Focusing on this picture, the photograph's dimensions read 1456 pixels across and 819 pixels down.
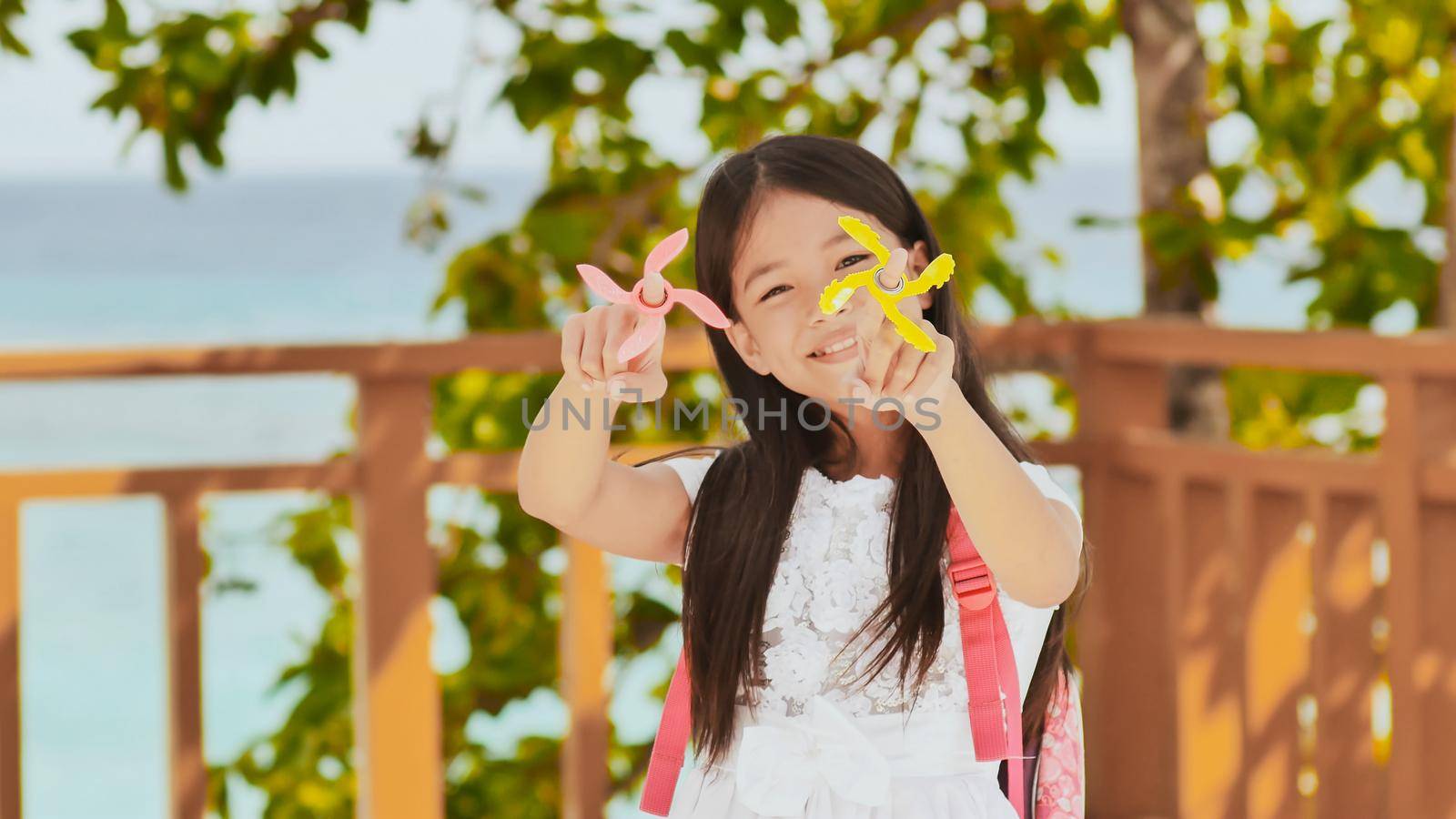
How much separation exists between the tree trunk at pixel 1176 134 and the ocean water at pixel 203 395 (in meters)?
0.31

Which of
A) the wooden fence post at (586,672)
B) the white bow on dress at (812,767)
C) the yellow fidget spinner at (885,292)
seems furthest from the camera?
the wooden fence post at (586,672)

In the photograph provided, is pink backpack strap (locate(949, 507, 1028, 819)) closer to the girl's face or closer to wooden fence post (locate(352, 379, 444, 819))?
the girl's face

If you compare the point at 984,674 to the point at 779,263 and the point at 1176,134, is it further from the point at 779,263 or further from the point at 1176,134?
the point at 1176,134

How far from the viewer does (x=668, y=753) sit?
1377 millimetres

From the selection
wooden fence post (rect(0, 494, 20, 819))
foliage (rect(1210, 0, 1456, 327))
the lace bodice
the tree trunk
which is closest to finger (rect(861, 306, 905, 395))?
the lace bodice

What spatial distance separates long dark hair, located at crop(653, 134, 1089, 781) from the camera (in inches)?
54.1

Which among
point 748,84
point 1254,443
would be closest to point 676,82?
point 748,84

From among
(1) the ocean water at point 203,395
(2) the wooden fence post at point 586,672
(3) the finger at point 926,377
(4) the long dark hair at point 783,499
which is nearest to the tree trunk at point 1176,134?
(1) the ocean water at point 203,395

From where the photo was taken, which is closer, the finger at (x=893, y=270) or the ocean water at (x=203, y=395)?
the finger at (x=893, y=270)

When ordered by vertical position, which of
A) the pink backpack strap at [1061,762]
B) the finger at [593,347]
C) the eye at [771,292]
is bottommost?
the pink backpack strap at [1061,762]

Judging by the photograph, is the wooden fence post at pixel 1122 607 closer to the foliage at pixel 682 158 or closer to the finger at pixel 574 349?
the foliage at pixel 682 158

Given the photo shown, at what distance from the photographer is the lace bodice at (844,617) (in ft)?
4.49

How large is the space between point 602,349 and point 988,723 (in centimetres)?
48

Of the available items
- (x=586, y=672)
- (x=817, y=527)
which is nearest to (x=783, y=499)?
(x=817, y=527)
